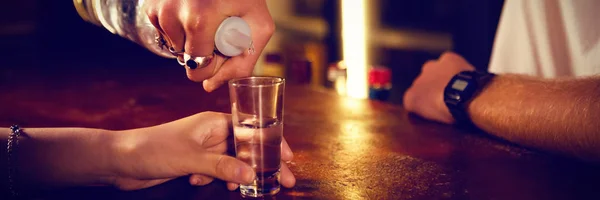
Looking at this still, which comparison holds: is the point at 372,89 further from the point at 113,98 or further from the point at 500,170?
the point at 500,170

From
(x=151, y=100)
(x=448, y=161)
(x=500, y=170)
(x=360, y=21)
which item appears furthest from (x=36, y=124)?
(x=360, y=21)

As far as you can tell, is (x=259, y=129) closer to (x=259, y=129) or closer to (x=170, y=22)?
(x=259, y=129)

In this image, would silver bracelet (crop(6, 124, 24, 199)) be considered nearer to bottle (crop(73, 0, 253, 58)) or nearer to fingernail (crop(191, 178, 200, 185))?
fingernail (crop(191, 178, 200, 185))

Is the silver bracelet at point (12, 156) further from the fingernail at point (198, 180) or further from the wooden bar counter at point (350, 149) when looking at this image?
the fingernail at point (198, 180)

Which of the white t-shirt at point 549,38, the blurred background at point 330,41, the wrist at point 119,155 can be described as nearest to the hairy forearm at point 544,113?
the white t-shirt at point 549,38

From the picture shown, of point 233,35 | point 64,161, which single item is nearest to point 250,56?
point 233,35
